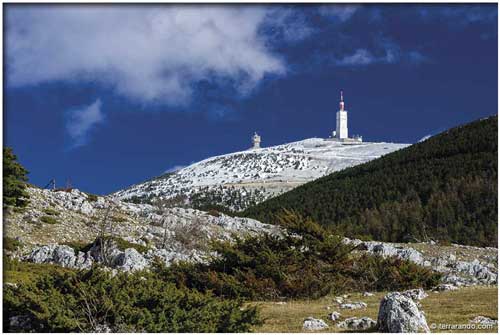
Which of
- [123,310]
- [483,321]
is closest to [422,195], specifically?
[483,321]

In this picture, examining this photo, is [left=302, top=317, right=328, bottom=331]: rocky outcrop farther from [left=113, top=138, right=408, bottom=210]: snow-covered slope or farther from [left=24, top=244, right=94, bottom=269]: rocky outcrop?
[left=113, top=138, right=408, bottom=210]: snow-covered slope

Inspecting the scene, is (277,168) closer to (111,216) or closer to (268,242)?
(111,216)

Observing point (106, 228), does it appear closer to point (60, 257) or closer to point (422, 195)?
point (60, 257)

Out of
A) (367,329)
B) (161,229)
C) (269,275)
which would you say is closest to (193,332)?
(367,329)

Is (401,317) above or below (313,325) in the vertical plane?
above

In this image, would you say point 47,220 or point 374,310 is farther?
point 47,220

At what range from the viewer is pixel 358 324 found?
1130 cm

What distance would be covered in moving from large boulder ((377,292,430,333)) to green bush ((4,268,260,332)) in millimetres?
2291

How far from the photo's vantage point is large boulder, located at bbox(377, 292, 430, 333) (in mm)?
9781

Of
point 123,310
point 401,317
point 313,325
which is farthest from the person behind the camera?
point 313,325

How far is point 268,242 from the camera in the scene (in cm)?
2028

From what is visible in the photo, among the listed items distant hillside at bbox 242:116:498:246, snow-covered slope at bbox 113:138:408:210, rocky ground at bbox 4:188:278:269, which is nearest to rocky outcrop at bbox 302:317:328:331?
rocky ground at bbox 4:188:278:269

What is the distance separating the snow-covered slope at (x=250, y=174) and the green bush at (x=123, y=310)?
102558 mm

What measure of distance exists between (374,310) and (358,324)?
2.99 m
